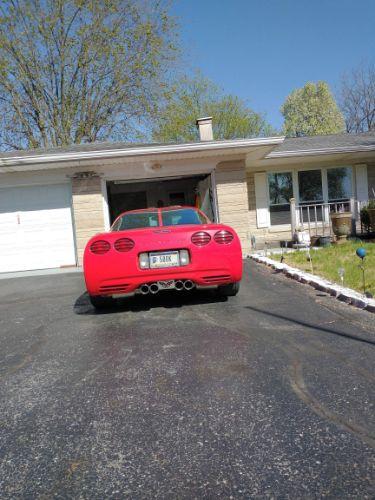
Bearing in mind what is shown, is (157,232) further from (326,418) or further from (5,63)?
(5,63)

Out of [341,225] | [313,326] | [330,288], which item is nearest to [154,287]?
[313,326]

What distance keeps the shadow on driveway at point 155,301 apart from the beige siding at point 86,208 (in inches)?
185

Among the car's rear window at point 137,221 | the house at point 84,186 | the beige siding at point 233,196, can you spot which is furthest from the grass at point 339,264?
the car's rear window at point 137,221

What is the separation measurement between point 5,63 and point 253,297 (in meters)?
23.1

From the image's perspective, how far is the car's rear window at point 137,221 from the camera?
5.50 meters

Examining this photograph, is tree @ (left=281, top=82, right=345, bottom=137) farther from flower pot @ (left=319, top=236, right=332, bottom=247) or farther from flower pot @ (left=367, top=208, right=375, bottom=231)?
flower pot @ (left=319, top=236, right=332, bottom=247)

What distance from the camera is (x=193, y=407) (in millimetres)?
2338

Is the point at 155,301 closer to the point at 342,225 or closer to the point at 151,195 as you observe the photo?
the point at 342,225

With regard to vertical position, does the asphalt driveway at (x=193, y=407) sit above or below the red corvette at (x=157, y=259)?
below

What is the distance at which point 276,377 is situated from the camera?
2.71 meters

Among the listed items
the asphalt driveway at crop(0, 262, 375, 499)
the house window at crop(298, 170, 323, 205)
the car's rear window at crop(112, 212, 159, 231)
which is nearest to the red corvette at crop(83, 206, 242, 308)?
the asphalt driveway at crop(0, 262, 375, 499)

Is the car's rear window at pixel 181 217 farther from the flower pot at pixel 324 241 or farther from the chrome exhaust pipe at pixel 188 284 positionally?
the flower pot at pixel 324 241

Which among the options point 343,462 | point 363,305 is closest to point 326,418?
point 343,462

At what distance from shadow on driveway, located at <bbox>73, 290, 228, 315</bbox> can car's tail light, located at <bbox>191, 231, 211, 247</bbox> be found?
38.8 inches
